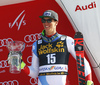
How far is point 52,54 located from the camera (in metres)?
3.20

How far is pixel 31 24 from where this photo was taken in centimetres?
398

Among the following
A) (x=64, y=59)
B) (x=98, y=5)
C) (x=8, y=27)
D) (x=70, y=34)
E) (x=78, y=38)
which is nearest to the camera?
(x=78, y=38)

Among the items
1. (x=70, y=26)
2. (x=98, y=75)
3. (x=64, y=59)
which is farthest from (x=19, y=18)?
(x=98, y=75)

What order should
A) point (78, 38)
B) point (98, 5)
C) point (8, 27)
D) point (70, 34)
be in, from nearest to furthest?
point (78, 38), point (98, 5), point (70, 34), point (8, 27)

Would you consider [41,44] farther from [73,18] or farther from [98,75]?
[98,75]

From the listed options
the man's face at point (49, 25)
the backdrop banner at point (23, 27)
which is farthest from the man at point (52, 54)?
the backdrop banner at point (23, 27)

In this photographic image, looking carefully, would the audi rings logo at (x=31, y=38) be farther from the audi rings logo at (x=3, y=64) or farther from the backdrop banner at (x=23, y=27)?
the audi rings logo at (x=3, y=64)

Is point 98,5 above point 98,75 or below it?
above

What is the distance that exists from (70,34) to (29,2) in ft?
2.98

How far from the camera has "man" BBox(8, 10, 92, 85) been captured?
123 inches

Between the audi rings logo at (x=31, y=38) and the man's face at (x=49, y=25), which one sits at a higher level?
the man's face at (x=49, y=25)

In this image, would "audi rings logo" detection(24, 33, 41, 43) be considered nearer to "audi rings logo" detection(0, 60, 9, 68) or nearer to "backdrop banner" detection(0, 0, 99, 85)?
"backdrop banner" detection(0, 0, 99, 85)

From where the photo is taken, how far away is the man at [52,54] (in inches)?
123

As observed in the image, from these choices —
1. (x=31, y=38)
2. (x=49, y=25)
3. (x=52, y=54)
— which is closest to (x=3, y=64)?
(x=31, y=38)
